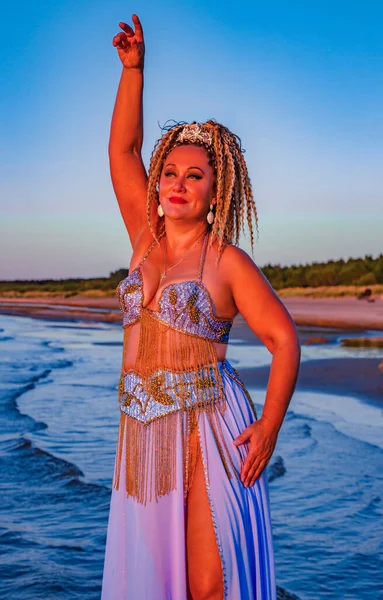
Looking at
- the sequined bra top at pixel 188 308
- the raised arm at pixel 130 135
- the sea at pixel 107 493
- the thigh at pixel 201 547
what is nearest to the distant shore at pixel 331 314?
the sea at pixel 107 493

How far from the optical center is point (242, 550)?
272cm

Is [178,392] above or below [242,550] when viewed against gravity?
above

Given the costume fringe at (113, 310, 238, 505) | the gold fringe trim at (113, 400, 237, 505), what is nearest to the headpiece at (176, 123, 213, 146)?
the costume fringe at (113, 310, 238, 505)

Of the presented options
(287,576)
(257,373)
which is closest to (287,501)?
(287,576)

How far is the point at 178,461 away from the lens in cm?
276

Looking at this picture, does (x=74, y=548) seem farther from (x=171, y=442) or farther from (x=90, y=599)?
(x=171, y=442)

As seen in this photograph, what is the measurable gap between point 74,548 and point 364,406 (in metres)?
5.23

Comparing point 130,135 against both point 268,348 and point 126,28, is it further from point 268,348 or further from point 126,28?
point 268,348

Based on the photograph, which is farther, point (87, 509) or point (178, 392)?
point (87, 509)

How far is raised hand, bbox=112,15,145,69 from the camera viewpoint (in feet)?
10.8

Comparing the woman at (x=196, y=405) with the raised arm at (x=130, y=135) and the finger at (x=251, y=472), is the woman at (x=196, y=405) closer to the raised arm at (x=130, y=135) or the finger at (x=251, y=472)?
the finger at (x=251, y=472)

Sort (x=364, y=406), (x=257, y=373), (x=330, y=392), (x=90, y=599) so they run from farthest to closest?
(x=257, y=373) → (x=330, y=392) → (x=364, y=406) → (x=90, y=599)

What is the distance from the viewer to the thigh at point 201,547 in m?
2.69

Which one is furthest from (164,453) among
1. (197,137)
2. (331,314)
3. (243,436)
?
(331,314)
